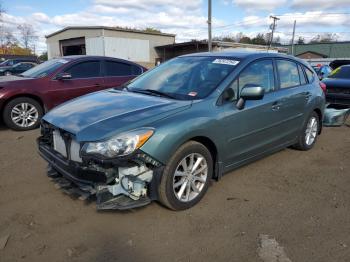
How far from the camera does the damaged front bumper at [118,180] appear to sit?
3.18 m

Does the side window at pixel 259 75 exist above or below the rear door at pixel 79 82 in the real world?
above

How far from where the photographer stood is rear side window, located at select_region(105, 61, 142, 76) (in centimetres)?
838

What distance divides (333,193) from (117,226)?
269 cm

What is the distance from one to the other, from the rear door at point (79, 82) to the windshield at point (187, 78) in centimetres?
319

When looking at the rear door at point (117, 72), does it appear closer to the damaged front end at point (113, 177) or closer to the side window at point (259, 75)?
the side window at point (259, 75)

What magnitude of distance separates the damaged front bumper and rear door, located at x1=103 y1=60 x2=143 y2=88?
5.15 meters

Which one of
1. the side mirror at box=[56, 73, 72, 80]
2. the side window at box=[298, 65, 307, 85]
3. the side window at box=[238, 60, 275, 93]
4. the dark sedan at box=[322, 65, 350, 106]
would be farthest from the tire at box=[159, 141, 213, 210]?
the dark sedan at box=[322, 65, 350, 106]

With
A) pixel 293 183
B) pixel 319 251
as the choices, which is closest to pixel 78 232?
pixel 319 251

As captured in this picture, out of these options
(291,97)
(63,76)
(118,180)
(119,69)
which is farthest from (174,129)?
(119,69)

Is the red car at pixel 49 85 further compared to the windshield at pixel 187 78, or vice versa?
the red car at pixel 49 85

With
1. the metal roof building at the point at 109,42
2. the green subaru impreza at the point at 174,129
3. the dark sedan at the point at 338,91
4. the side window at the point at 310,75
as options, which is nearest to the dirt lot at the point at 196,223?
the green subaru impreza at the point at 174,129

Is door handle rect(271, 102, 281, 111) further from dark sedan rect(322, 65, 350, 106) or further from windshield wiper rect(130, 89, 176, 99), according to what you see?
dark sedan rect(322, 65, 350, 106)

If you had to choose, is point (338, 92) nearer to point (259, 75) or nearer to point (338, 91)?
point (338, 91)

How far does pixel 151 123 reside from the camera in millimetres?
3301
